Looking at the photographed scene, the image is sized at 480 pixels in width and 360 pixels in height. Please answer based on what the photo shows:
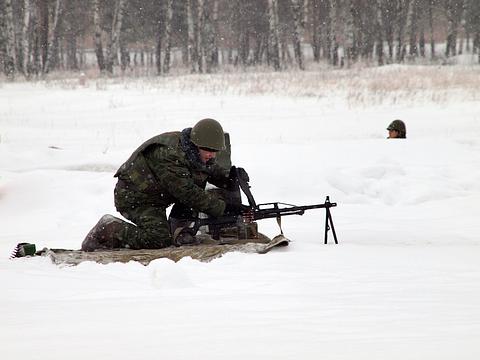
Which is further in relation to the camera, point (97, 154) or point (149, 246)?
point (97, 154)

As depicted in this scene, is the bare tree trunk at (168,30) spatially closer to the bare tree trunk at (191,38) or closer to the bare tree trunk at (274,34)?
the bare tree trunk at (191,38)

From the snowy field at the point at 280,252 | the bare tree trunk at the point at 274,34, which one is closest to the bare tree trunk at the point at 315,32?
the bare tree trunk at the point at 274,34

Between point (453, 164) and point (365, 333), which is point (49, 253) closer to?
point (365, 333)

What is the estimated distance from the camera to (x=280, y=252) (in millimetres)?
5641

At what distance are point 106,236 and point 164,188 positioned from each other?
737 millimetres

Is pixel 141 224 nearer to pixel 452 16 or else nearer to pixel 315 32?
pixel 315 32

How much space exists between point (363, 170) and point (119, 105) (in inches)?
442

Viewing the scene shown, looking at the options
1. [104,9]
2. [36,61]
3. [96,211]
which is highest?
[104,9]

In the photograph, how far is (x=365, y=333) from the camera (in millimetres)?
3197

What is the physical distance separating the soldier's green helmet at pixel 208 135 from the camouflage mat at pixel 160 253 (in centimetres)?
88

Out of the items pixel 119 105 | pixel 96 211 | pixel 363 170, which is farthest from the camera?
pixel 119 105

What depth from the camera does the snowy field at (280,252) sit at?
312 centimetres

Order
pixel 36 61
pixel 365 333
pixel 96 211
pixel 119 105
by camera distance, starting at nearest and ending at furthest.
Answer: pixel 365 333 < pixel 96 211 < pixel 119 105 < pixel 36 61

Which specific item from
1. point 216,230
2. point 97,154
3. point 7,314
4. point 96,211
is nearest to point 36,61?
point 97,154
